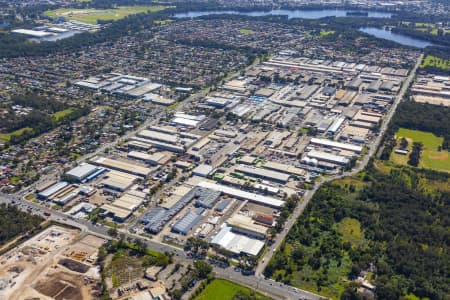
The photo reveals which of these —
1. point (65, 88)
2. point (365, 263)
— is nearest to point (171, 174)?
point (365, 263)

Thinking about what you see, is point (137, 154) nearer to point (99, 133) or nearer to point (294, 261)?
point (99, 133)

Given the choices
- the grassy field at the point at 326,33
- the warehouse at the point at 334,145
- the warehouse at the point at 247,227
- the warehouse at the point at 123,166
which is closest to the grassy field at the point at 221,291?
the warehouse at the point at 247,227

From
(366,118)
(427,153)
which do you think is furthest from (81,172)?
(427,153)

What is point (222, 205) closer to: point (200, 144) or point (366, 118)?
point (200, 144)

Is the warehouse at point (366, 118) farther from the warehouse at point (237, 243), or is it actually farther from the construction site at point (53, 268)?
the construction site at point (53, 268)

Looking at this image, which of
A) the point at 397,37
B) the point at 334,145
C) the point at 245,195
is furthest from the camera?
the point at 397,37
